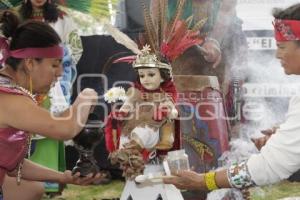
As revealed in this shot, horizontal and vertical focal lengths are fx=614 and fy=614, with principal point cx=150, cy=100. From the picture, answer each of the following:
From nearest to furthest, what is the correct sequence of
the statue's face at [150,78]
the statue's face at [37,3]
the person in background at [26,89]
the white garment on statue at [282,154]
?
1. the white garment on statue at [282,154]
2. the person in background at [26,89]
3. the statue's face at [150,78]
4. the statue's face at [37,3]

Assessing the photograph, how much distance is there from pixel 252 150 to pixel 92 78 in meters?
1.58

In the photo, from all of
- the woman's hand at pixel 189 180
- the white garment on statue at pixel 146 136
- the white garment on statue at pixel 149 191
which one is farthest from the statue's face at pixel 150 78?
the woman's hand at pixel 189 180

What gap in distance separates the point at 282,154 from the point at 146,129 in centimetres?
122

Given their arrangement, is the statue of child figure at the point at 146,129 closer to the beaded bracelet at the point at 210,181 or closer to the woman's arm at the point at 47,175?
the woman's arm at the point at 47,175

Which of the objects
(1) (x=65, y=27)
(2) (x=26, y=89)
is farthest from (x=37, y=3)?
(2) (x=26, y=89)

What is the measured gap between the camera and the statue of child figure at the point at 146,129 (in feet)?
11.4

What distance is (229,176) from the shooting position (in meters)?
2.60

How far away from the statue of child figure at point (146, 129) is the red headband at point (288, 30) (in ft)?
3.58

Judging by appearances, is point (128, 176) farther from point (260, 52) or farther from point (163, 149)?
point (260, 52)

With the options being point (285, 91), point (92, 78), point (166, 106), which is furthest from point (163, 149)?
point (92, 78)

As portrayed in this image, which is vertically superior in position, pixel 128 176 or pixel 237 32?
pixel 237 32

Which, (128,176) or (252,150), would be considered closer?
(128,176)

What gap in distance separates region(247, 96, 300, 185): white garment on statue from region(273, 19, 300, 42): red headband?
284 millimetres

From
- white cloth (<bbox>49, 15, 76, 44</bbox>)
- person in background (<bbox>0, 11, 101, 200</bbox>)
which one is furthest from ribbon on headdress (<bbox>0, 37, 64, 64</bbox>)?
white cloth (<bbox>49, 15, 76, 44</bbox>)
